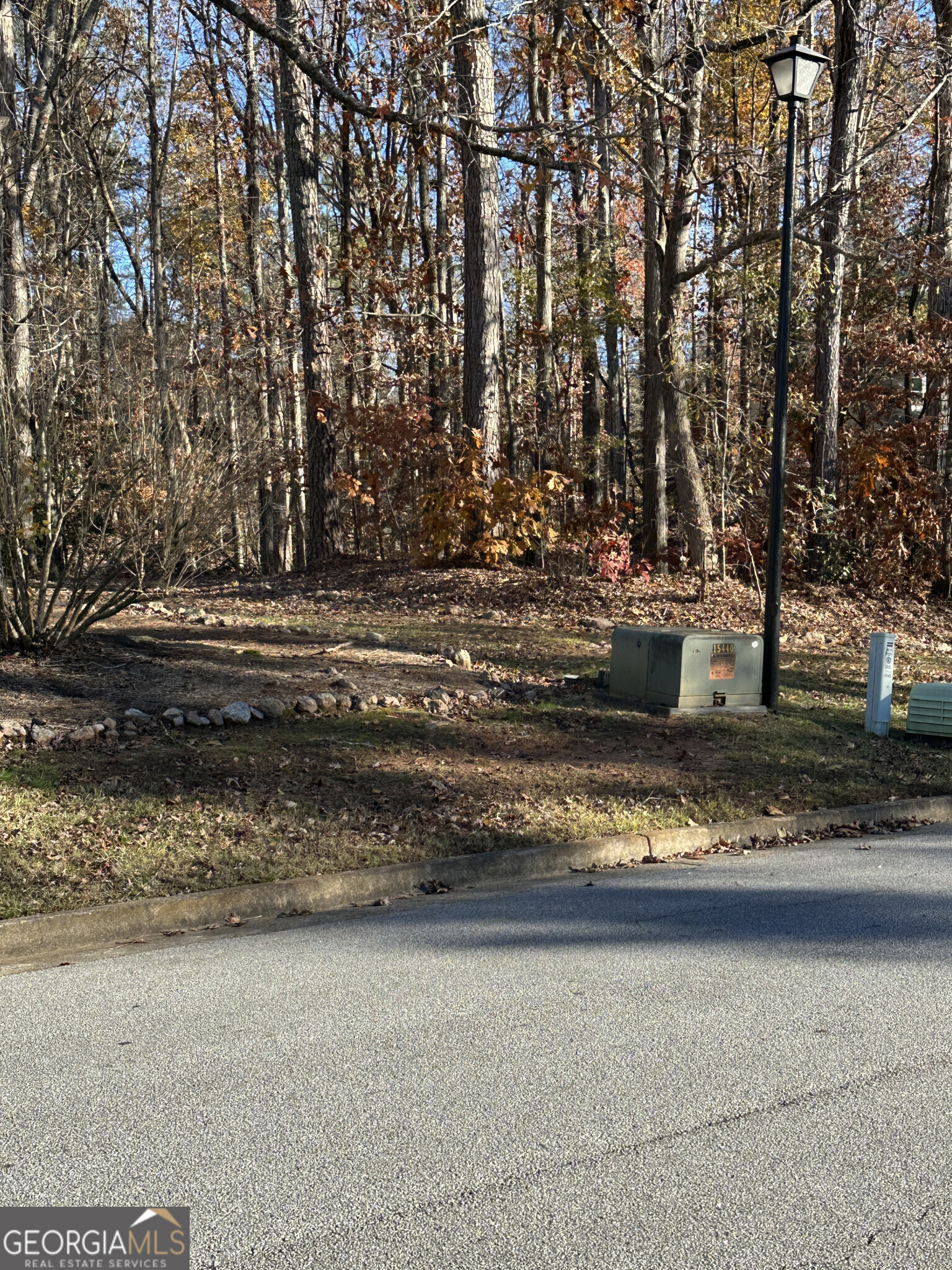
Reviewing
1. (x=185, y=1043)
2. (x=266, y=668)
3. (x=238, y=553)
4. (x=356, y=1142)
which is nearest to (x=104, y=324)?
(x=266, y=668)

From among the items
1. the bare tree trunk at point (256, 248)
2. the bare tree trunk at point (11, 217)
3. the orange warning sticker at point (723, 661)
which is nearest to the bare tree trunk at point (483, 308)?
the bare tree trunk at point (11, 217)

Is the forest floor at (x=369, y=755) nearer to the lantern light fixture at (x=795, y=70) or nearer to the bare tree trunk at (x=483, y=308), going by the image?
the bare tree trunk at (x=483, y=308)

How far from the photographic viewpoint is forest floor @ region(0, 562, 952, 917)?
681 centimetres

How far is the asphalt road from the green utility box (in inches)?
192

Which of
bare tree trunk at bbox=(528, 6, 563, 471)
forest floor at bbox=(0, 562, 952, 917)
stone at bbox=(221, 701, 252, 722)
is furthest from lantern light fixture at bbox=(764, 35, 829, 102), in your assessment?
stone at bbox=(221, 701, 252, 722)

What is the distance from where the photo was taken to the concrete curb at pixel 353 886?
578 cm

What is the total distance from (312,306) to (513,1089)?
19255mm

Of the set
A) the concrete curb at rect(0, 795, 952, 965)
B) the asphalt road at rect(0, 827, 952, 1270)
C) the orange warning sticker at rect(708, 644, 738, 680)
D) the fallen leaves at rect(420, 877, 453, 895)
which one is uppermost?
the orange warning sticker at rect(708, 644, 738, 680)

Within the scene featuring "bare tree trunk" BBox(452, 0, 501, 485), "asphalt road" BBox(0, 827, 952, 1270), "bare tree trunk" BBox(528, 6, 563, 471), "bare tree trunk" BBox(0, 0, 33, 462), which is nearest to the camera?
"asphalt road" BBox(0, 827, 952, 1270)

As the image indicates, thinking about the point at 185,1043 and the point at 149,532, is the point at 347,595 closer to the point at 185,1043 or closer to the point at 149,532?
the point at 149,532

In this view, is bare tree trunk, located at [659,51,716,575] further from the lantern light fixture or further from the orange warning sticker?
the orange warning sticker

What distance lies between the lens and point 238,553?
99.5 ft

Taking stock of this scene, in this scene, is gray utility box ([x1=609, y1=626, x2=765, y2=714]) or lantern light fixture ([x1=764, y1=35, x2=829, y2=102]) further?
gray utility box ([x1=609, y1=626, x2=765, y2=714])

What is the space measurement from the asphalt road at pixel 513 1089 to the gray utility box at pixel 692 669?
179 inches
